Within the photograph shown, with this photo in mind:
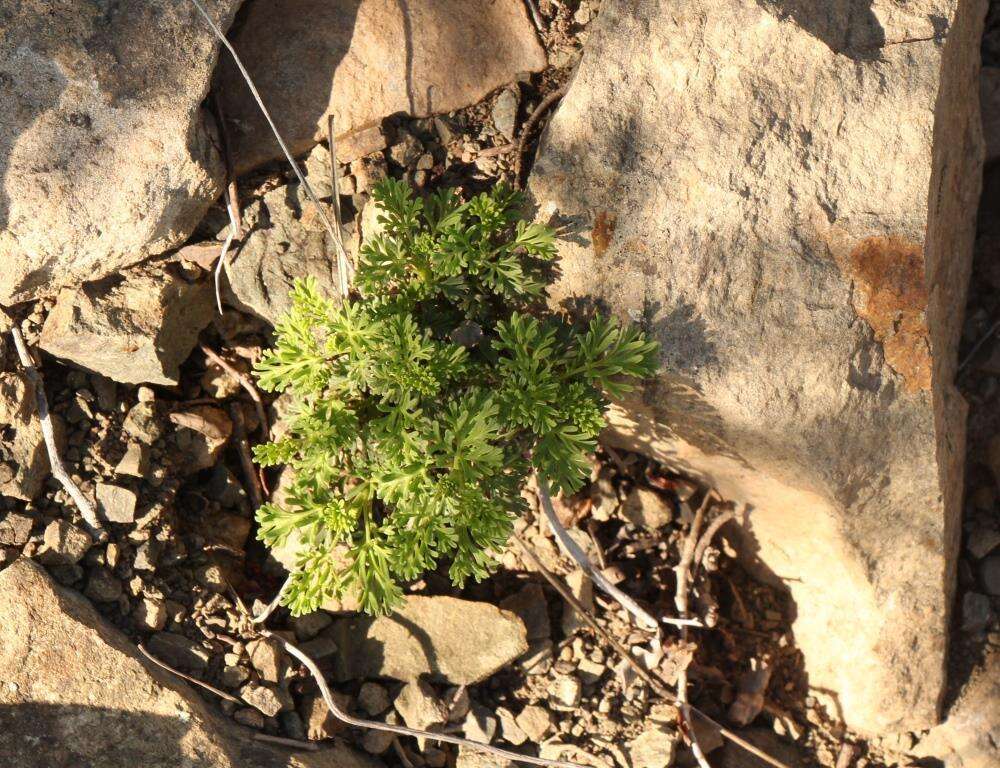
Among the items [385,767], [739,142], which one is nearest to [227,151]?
[739,142]

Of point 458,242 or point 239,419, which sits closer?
point 458,242

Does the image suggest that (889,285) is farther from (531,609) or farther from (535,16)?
Answer: (531,609)

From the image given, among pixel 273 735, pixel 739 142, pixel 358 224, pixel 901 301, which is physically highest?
pixel 739 142

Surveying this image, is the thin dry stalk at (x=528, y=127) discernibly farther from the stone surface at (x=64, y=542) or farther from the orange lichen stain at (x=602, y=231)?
the stone surface at (x=64, y=542)

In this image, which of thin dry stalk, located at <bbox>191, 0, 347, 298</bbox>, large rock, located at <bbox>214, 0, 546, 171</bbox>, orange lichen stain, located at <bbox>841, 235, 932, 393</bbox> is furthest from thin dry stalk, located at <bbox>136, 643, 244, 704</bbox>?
orange lichen stain, located at <bbox>841, 235, 932, 393</bbox>

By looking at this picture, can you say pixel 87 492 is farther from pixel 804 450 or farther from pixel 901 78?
pixel 901 78

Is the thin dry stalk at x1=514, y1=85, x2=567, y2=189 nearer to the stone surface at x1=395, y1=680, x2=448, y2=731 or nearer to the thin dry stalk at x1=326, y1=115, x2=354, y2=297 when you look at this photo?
the thin dry stalk at x1=326, y1=115, x2=354, y2=297
